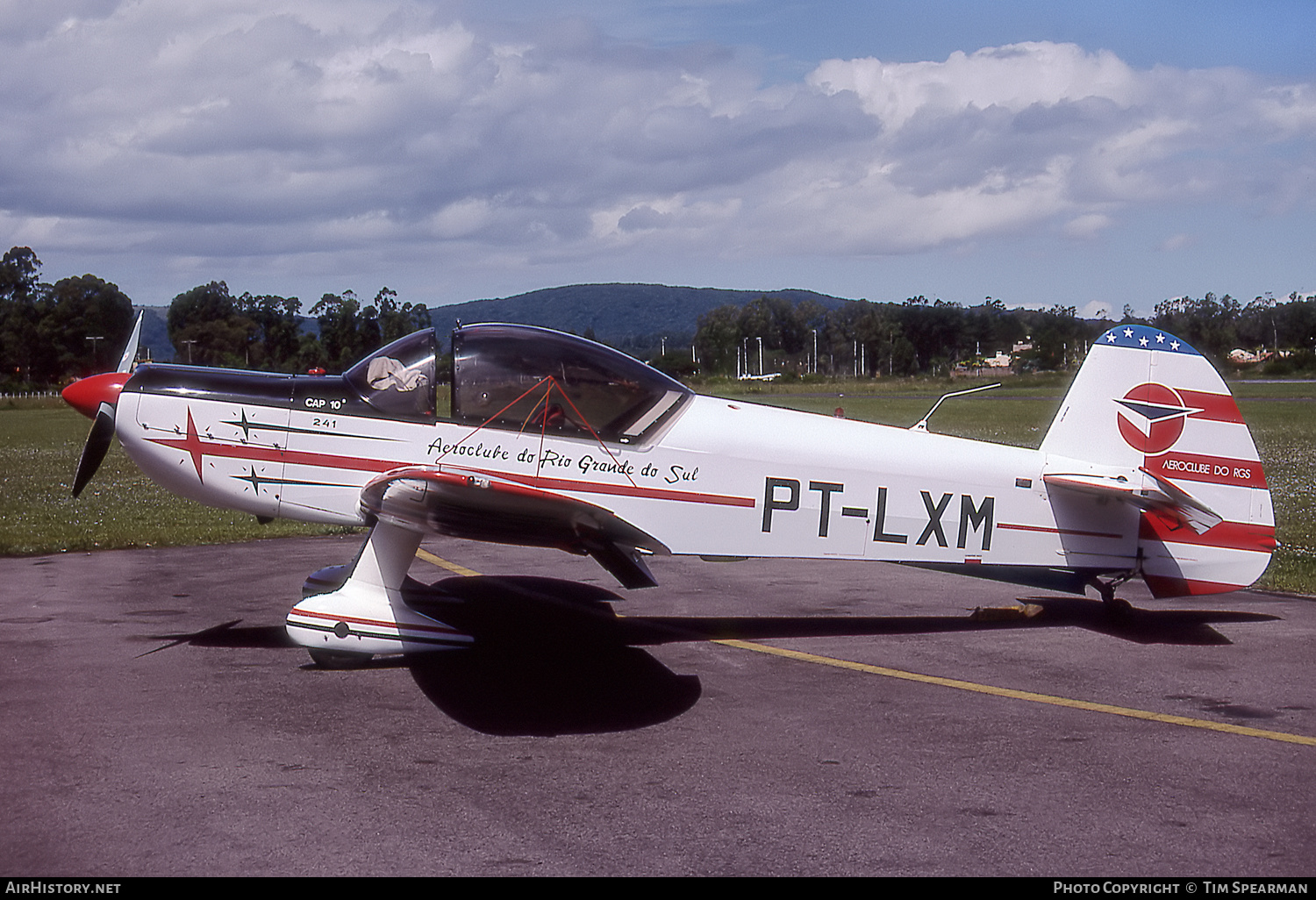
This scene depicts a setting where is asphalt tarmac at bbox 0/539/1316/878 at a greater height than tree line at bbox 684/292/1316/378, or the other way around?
tree line at bbox 684/292/1316/378

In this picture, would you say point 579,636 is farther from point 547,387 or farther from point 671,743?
point 671,743

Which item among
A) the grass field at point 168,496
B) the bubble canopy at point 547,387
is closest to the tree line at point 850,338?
the grass field at point 168,496

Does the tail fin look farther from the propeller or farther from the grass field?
the propeller

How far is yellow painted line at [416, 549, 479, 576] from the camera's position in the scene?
32.7 feet

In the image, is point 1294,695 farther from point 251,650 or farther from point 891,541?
point 251,650

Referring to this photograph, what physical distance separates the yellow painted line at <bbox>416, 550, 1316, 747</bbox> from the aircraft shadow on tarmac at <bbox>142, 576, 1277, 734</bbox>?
487 mm

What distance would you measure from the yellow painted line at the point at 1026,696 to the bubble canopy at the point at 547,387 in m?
1.78

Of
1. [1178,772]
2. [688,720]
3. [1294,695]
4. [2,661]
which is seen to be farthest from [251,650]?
[1294,695]

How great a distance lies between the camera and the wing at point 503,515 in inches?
218

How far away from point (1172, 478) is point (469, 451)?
511cm

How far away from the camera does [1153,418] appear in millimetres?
7633

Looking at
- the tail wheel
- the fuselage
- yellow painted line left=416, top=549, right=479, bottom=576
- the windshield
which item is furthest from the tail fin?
yellow painted line left=416, top=549, right=479, bottom=576

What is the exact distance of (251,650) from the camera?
22.8ft

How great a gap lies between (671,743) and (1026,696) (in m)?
2.25
